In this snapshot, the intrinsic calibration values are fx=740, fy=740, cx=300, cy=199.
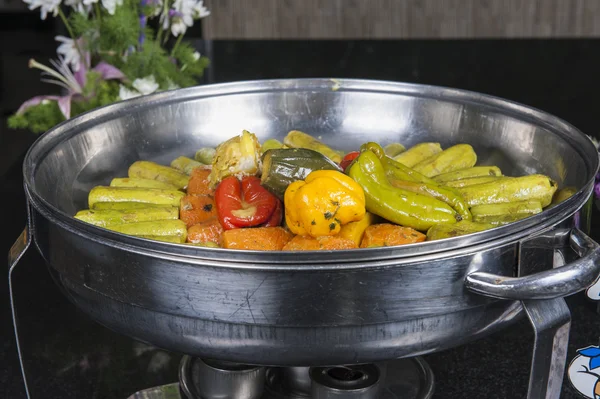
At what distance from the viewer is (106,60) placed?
2529 millimetres

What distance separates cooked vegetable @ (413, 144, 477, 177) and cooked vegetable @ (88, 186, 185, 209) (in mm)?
541

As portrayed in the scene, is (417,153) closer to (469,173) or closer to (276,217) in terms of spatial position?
(469,173)

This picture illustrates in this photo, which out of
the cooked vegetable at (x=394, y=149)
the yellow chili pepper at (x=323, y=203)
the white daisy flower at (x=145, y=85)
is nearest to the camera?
the yellow chili pepper at (x=323, y=203)

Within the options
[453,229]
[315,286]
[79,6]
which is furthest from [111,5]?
[315,286]

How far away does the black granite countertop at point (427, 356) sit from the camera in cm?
165

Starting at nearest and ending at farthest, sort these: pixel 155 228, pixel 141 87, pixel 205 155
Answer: pixel 155 228, pixel 205 155, pixel 141 87

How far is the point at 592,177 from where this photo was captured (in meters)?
1.17

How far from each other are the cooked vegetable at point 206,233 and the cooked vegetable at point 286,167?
12cm

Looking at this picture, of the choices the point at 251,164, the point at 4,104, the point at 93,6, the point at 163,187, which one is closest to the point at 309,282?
the point at 251,164

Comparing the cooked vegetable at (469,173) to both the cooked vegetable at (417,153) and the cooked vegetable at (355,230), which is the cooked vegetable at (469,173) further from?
the cooked vegetable at (355,230)

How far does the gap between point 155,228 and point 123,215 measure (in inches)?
3.2

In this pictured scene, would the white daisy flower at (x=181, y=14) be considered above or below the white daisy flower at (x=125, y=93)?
above

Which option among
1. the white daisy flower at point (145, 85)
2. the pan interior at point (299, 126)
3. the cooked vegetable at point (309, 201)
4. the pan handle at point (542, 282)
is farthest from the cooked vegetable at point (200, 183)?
the white daisy flower at point (145, 85)

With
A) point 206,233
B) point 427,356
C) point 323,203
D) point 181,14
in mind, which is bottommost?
point 427,356
